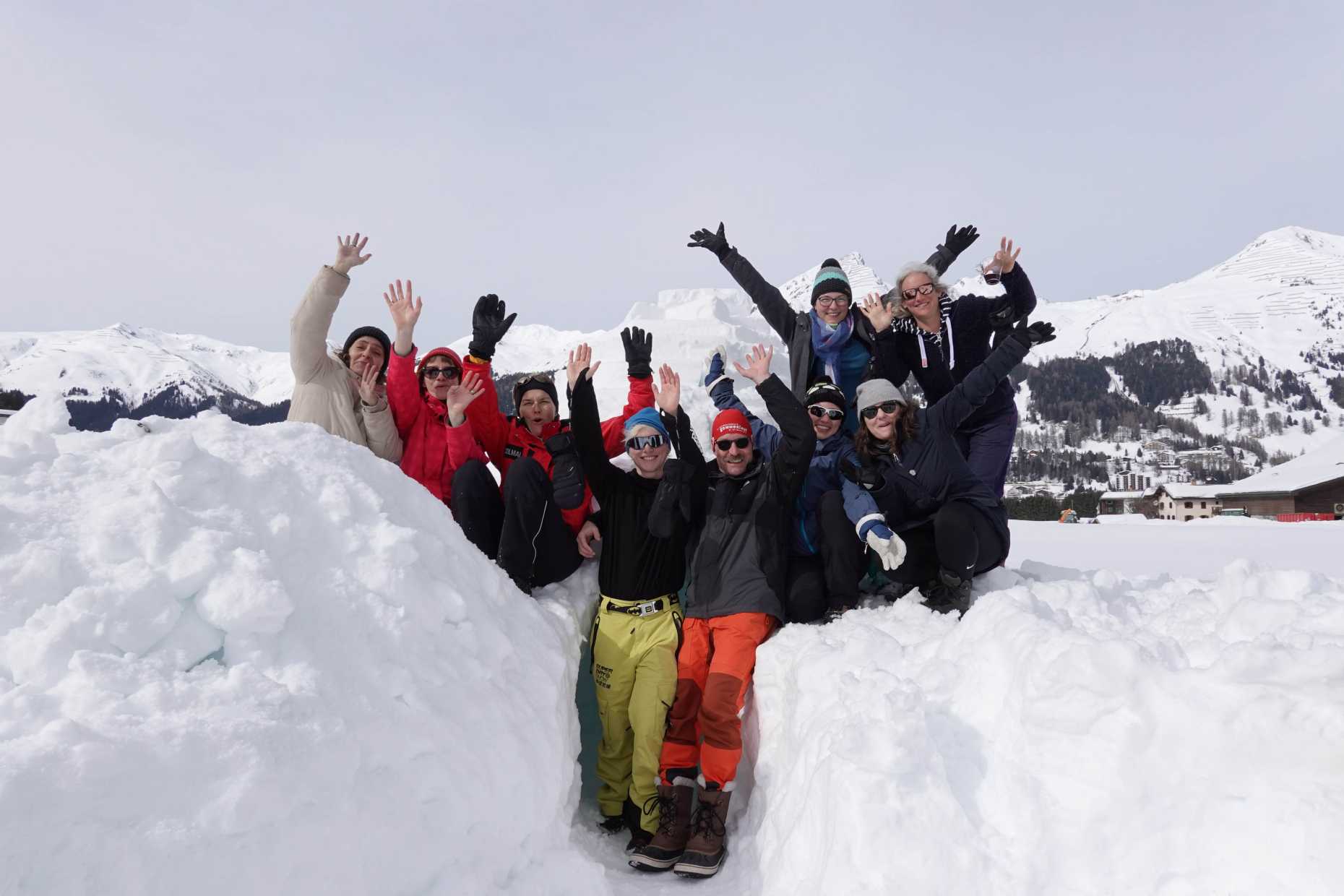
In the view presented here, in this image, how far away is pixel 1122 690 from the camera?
2277 millimetres

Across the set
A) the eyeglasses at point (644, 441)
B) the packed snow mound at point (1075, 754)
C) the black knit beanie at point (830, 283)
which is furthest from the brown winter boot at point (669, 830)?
the black knit beanie at point (830, 283)

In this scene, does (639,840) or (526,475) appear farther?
(526,475)

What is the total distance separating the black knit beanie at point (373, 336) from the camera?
4.22 m

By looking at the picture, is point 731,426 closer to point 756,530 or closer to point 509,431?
point 756,530

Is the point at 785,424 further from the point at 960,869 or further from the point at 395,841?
the point at 395,841

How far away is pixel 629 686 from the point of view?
374 centimetres

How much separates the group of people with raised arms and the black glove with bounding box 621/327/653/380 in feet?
1.31

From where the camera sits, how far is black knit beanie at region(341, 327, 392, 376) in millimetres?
4219

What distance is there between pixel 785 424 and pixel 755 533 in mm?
589

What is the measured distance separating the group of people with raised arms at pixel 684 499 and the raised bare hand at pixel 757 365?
2cm

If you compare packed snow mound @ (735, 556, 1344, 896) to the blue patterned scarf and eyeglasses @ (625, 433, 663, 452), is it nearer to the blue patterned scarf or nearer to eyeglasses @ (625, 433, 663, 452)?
eyeglasses @ (625, 433, 663, 452)

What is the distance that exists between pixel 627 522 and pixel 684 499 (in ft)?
1.24

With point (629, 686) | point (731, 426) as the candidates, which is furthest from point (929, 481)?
point (629, 686)

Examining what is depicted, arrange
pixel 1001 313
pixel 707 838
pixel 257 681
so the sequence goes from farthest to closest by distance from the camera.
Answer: pixel 1001 313, pixel 707 838, pixel 257 681
